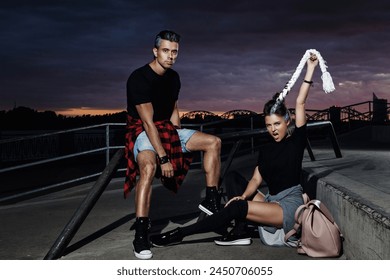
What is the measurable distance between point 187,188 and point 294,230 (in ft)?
11.8

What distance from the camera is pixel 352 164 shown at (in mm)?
5516

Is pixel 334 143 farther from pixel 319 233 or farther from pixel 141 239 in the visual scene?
pixel 141 239

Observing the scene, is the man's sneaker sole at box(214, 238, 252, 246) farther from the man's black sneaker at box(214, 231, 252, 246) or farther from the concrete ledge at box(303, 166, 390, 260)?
the concrete ledge at box(303, 166, 390, 260)

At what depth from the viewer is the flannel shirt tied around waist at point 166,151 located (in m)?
3.41

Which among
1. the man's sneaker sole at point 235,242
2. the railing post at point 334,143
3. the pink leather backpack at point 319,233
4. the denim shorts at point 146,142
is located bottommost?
the man's sneaker sole at point 235,242

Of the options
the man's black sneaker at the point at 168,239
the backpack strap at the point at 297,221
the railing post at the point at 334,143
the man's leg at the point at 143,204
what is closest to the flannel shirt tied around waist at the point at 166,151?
the man's leg at the point at 143,204

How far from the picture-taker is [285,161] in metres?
3.25

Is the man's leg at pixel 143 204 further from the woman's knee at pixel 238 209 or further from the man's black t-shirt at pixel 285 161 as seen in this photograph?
the man's black t-shirt at pixel 285 161

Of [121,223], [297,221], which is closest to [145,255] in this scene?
[297,221]

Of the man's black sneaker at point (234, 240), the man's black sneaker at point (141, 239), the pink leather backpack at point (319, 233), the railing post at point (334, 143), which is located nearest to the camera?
the pink leather backpack at point (319, 233)

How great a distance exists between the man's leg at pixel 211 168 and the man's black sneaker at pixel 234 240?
231 mm

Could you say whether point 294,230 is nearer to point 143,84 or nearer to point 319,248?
point 319,248

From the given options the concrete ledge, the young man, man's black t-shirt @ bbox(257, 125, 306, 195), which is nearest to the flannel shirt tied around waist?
the young man
